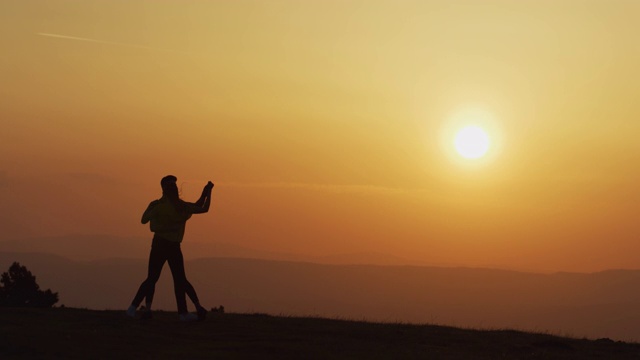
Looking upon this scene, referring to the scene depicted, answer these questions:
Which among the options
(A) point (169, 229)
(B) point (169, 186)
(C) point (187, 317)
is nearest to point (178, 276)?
(C) point (187, 317)

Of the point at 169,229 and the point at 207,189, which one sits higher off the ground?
the point at 207,189

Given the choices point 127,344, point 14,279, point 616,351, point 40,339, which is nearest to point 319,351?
point 127,344

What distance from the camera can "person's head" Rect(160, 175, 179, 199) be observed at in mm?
24250

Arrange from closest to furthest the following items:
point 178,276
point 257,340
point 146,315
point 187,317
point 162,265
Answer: point 257,340
point 146,315
point 187,317
point 162,265
point 178,276

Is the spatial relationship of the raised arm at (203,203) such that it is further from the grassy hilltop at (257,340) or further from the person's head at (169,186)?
the grassy hilltop at (257,340)

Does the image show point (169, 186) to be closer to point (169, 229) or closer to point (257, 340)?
point (169, 229)

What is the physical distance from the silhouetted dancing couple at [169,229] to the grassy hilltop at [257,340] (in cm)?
55

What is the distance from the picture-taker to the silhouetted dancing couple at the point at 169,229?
24.2 meters

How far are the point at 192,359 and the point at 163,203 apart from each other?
20.8 ft

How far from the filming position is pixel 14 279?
58344 millimetres

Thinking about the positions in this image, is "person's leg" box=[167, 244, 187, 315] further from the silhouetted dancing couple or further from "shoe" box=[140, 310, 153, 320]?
"shoe" box=[140, 310, 153, 320]

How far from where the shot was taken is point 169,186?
955 inches

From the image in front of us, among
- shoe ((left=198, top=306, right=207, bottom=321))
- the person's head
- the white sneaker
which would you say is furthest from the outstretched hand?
the white sneaker

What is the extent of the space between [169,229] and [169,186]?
940mm
